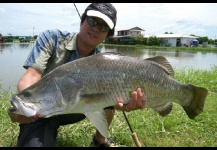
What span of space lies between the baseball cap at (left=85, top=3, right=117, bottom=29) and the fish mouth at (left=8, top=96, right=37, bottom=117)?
1.33m

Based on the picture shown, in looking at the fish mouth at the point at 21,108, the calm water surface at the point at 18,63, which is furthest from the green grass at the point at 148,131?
the calm water surface at the point at 18,63

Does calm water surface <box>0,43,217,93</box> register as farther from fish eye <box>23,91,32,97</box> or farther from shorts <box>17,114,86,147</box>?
fish eye <box>23,91,32,97</box>

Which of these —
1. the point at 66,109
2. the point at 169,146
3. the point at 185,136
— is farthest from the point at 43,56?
the point at 185,136

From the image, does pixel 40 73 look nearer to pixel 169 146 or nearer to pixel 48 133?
pixel 48 133

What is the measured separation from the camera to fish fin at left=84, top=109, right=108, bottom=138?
295 cm

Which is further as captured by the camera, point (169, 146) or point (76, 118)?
point (169, 146)

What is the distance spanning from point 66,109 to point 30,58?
94cm

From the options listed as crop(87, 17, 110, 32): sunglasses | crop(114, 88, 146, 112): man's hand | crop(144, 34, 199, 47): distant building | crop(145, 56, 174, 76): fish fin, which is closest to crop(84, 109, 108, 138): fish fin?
crop(114, 88, 146, 112): man's hand

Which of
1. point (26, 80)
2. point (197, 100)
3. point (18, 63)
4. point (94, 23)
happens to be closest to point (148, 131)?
point (197, 100)

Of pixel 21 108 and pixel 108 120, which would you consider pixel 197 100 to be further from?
pixel 21 108

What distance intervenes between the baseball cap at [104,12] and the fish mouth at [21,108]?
1.33 m

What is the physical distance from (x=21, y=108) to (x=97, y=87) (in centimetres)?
76

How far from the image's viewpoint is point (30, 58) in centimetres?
343

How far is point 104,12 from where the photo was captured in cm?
341
